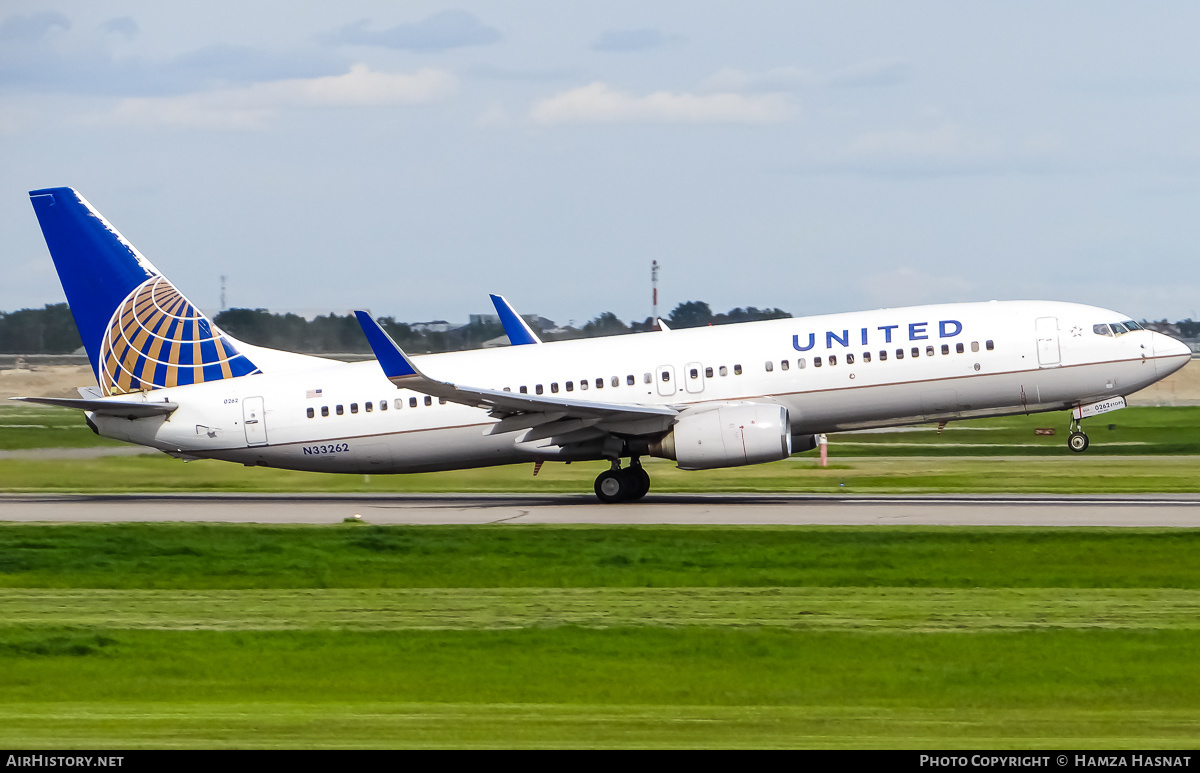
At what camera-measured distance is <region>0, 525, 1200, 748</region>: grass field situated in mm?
10547

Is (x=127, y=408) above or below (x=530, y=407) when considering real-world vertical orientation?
above

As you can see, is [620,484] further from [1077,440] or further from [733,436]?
[1077,440]

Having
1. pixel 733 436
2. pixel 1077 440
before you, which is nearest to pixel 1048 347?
pixel 1077 440

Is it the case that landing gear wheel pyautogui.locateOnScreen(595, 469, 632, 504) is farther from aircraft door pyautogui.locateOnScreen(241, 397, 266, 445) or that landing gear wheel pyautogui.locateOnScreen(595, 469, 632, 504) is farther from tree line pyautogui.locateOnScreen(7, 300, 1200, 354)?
tree line pyautogui.locateOnScreen(7, 300, 1200, 354)

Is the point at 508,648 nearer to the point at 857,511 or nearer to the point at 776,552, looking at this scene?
the point at 776,552

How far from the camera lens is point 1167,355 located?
29.1 meters

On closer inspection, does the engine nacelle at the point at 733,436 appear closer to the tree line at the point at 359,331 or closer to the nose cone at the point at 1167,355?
the nose cone at the point at 1167,355

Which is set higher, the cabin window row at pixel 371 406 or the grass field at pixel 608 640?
the cabin window row at pixel 371 406

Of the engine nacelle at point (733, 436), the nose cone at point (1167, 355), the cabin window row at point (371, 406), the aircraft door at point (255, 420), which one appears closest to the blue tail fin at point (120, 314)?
the aircraft door at point (255, 420)

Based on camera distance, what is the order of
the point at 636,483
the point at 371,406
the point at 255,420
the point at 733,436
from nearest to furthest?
the point at 733,436, the point at 636,483, the point at 371,406, the point at 255,420

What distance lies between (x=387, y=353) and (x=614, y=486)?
6.16m

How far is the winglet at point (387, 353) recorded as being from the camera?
26141 mm

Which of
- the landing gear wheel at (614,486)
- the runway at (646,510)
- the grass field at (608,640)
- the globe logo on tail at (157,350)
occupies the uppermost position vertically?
the globe logo on tail at (157,350)

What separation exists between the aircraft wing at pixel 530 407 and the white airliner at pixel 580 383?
2.2 inches
